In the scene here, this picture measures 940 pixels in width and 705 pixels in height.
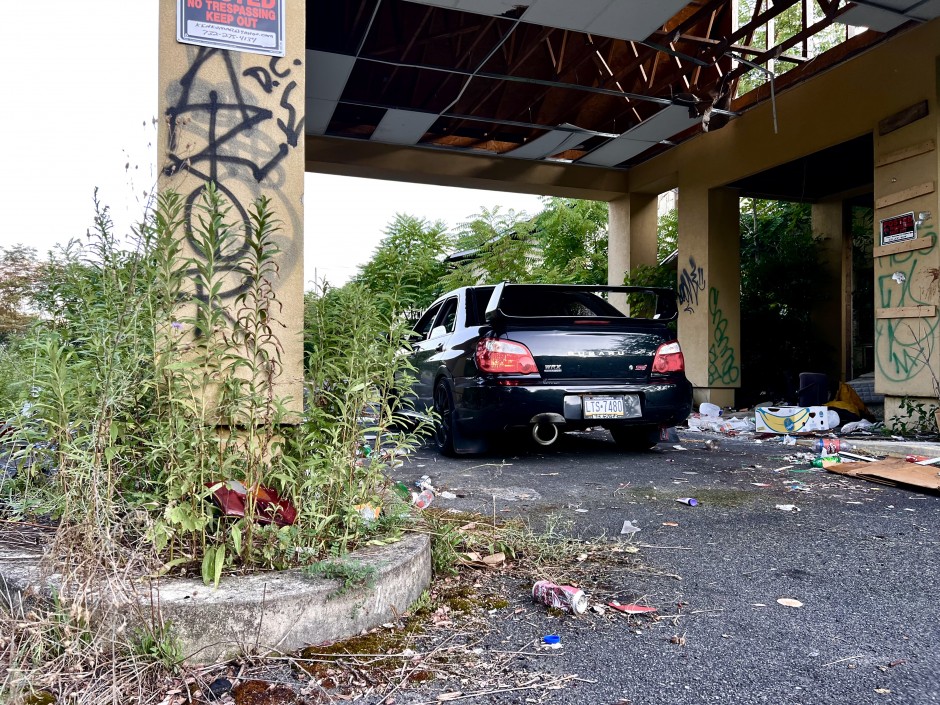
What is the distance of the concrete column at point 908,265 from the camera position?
7145mm

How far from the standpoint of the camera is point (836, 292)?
1211 cm

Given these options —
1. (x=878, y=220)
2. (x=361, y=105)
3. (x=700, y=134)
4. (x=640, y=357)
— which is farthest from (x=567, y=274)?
(x=640, y=357)

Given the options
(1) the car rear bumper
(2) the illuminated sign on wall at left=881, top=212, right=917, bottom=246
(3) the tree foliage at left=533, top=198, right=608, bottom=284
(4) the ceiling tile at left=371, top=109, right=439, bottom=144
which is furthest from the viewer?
(3) the tree foliage at left=533, top=198, right=608, bottom=284

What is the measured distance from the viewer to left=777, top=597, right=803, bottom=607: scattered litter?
2.63 meters

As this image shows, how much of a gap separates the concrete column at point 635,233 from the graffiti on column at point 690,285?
1558mm

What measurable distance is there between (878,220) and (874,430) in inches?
94.7

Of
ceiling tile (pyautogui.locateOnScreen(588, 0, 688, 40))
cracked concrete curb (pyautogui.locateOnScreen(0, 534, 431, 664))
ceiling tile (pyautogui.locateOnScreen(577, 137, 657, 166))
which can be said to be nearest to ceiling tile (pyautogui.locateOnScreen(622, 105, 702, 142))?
ceiling tile (pyautogui.locateOnScreen(577, 137, 657, 166))

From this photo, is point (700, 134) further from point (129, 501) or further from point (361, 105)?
point (129, 501)

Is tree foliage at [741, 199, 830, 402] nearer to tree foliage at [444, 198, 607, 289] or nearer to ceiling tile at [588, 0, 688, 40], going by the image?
tree foliage at [444, 198, 607, 289]

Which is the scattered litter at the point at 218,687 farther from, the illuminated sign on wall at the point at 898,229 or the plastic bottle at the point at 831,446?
the illuminated sign on wall at the point at 898,229

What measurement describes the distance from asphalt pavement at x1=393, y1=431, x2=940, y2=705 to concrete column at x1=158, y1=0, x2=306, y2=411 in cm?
156

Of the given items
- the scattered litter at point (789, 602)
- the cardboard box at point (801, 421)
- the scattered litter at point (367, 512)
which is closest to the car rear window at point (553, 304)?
the cardboard box at point (801, 421)

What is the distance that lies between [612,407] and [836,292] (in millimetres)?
8334

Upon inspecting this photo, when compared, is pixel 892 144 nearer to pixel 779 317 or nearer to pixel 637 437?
pixel 637 437
